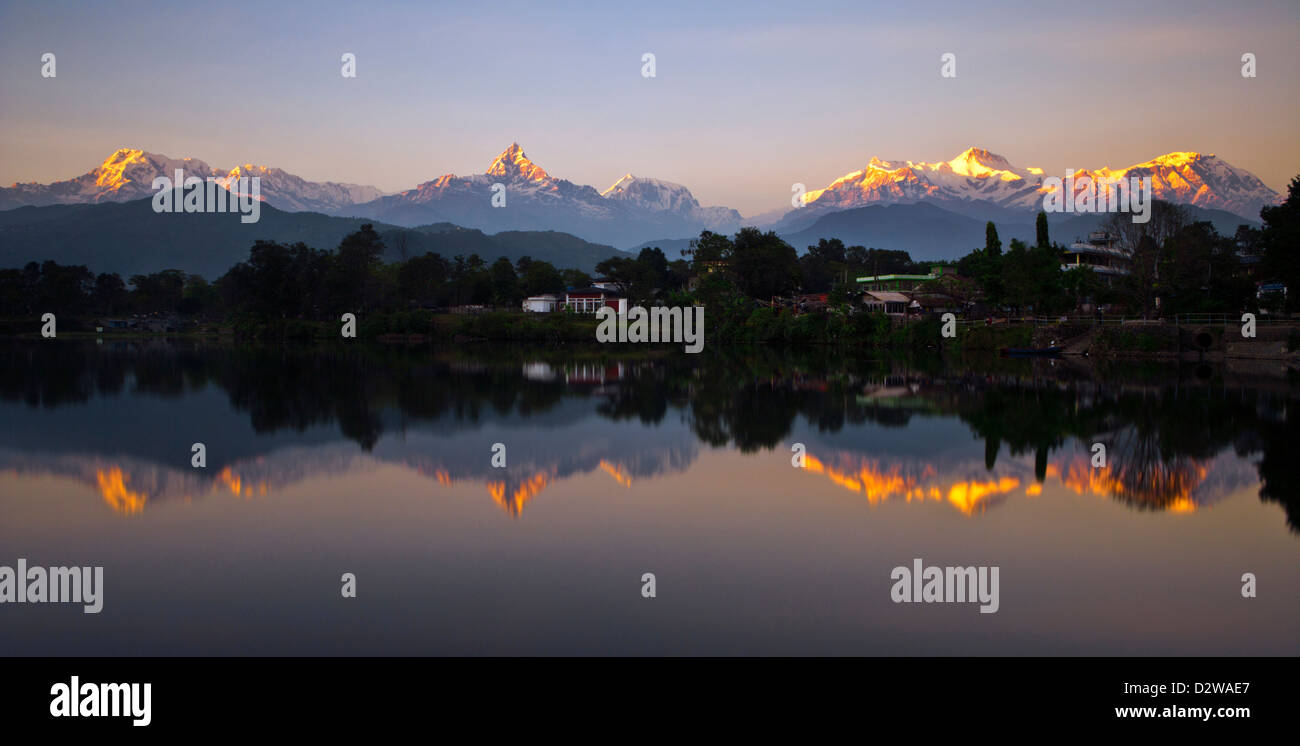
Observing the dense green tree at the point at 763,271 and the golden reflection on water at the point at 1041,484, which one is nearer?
the golden reflection on water at the point at 1041,484

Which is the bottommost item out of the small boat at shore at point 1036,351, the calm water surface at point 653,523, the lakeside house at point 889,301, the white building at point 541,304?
the calm water surface at point 653,523

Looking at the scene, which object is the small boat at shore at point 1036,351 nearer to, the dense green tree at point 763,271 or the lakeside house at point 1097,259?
the lakeside house at point 1097,259

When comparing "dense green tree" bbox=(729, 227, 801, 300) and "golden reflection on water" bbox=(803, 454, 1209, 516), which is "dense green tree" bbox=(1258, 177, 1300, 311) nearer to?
"golden reflection on water" bbox=(803, 454, 1209, 516)

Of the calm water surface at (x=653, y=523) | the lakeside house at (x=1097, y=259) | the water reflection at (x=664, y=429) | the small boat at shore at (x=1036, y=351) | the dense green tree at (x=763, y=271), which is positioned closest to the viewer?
the calm water surface at (x=653, y=523)

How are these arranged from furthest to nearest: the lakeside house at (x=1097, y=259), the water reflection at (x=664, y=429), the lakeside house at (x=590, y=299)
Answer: the lakeside house at (x=590, y=299) → the lakeside house at (x=1097, y=259) → the water reflection at (x=664, y=429)

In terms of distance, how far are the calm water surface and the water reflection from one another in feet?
0.50

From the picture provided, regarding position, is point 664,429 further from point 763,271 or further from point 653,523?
point 763,271

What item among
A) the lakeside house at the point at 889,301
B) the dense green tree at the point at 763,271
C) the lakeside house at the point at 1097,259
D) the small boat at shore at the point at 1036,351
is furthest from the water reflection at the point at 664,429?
the dense green tree at the point at 763,271

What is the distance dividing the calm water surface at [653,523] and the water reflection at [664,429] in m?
0.15

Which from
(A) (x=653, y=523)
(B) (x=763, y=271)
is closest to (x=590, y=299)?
(B) (x=763, y=271)

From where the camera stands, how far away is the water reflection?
15.9 meters

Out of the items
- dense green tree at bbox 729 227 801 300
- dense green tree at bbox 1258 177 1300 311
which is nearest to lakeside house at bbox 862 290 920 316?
dense green tree at bbox 729 227 801 300

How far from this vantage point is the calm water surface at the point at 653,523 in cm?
845

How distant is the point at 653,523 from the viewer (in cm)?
1287
